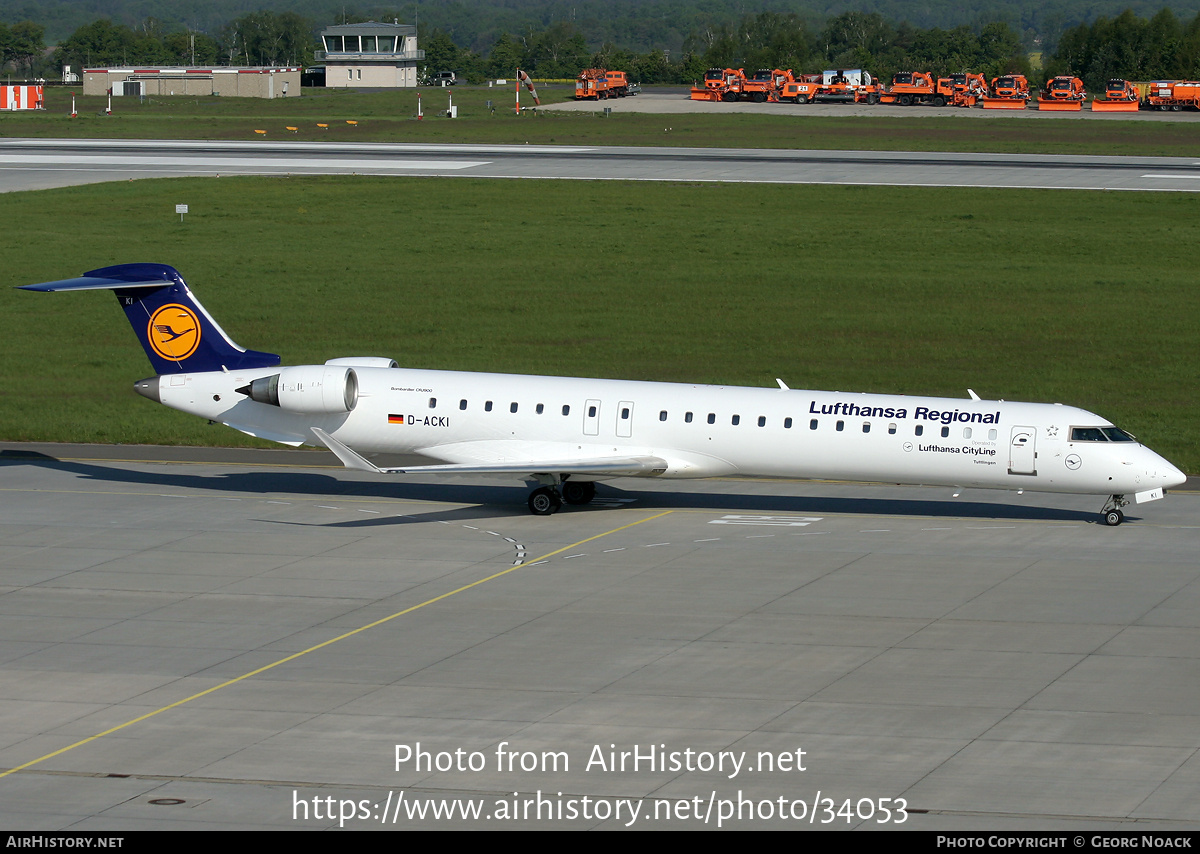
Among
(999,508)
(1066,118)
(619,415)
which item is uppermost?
(1066,118)

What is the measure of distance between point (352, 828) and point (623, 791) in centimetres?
326

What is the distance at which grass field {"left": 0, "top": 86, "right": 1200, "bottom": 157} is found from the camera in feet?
351

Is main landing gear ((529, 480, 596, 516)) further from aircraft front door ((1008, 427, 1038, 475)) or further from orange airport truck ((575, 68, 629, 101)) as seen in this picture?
orange airport truck ((575, 68, 629, 101))

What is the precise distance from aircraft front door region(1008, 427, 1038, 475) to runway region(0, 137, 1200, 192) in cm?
5313

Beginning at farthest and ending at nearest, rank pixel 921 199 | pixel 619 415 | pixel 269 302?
1. pixel 921 199
2. pixel 269 302
3. pixel 619 415

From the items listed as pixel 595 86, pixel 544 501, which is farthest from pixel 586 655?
pixel 595 86

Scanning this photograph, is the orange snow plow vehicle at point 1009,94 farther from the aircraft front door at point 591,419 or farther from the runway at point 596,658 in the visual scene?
the aircraft front door at point 591,419

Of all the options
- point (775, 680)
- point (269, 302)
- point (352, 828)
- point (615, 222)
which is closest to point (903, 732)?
point (775, 680)

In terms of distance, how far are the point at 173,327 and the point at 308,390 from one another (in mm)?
4121

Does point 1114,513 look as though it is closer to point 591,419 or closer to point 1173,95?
point 591,419

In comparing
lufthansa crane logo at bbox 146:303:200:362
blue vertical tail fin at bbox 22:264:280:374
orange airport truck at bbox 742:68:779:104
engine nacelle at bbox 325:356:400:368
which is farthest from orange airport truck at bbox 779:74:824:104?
lufthansa crane logo at bbox 146:303:200:362

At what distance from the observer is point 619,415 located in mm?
33438

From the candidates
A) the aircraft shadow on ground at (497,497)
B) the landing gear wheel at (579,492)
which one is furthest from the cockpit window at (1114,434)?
the landing gear wheel at (579,492)

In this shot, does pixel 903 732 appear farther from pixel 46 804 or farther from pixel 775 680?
pixel 46 804
